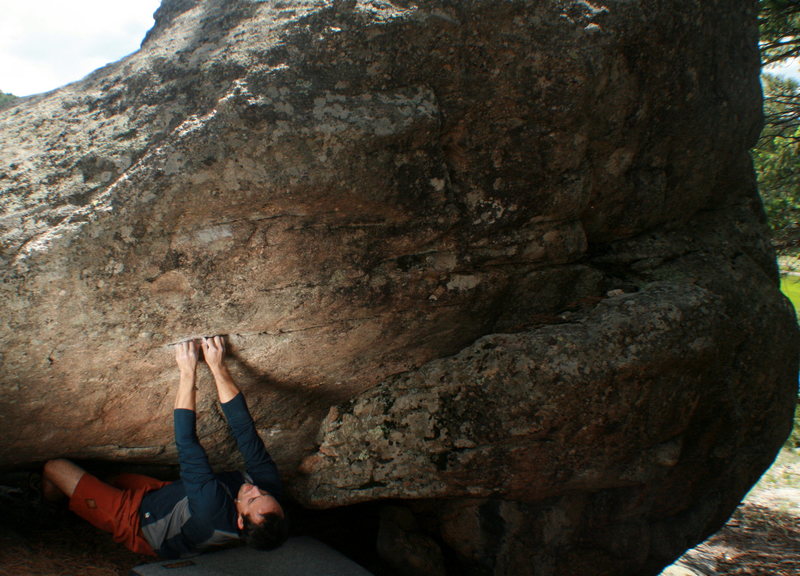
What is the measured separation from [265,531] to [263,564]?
0.21 m

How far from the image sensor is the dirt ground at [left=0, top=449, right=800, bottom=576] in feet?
10.1

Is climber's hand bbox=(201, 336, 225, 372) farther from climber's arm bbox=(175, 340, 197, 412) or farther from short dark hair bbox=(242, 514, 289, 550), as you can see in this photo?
short dark hair bbox=(242, 514, 289, 550)

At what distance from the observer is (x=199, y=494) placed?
3020 mm

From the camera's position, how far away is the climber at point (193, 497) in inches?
115

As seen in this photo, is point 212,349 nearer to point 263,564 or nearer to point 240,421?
point 240,421

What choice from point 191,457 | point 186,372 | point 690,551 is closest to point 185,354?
point 186,372

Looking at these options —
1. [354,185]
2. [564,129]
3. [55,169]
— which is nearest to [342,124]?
[354,185]

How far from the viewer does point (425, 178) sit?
277 centimetres

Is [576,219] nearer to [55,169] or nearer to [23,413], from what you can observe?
[55,169]

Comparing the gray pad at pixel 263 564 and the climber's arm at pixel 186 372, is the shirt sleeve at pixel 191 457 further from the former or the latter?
the gray pad at pixel 263 564

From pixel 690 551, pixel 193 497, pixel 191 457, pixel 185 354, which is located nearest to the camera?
pixel 185 354

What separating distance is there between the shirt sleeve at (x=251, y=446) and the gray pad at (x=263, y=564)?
0.36 metres

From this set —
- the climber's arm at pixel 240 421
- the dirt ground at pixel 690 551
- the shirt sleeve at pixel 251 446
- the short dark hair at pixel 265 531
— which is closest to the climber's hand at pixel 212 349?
the climber's arm at pixel 240 421

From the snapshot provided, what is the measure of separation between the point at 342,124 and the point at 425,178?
0.50 meters
